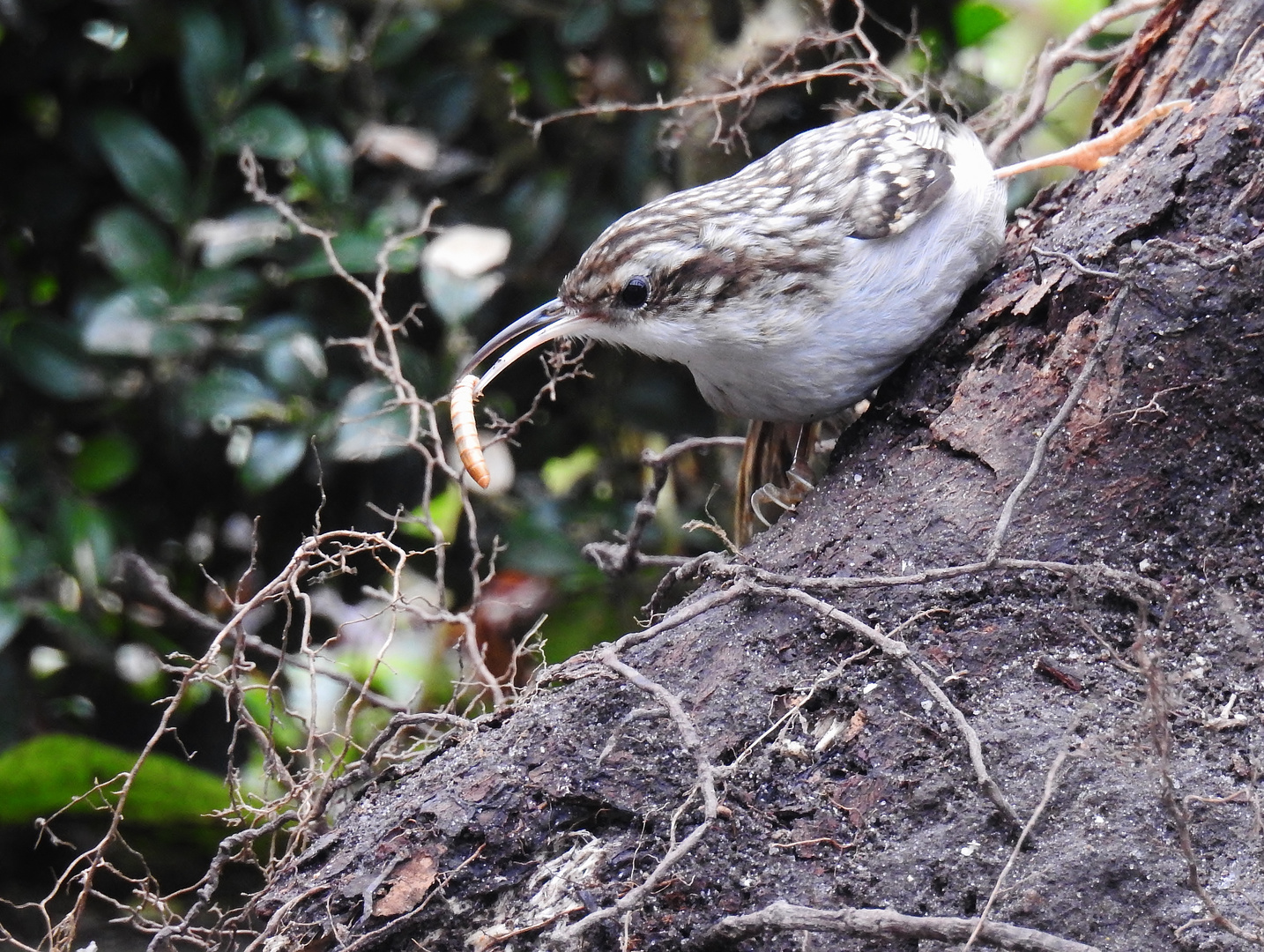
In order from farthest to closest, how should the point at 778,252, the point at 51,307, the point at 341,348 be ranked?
the point at 51,307 → the point at 341,348 → the point at 778,252

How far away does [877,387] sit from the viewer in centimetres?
252

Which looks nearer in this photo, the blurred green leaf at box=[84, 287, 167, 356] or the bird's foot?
the bird's foot

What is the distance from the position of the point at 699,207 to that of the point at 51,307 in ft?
7.43

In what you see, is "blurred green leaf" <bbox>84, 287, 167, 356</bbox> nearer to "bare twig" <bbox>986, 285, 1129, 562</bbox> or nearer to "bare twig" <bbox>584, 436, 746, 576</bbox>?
"bare twig" <bbox>584, 436, 746, 576</bbox>

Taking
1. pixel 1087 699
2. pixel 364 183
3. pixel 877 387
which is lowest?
pixel 1087 699

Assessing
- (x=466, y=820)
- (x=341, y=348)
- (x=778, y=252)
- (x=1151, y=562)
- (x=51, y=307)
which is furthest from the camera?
(x=51, y=307)

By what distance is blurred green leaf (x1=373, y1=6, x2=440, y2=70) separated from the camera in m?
3.33

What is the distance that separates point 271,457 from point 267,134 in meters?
0.89

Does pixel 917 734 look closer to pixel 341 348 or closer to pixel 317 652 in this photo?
pixel 317 652

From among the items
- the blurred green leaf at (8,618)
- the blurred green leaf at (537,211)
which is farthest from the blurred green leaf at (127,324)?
the blurred green leaf at (537,211)

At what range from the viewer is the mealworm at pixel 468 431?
2166 millimetres

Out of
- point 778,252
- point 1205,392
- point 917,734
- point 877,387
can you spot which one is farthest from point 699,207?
point 917,734

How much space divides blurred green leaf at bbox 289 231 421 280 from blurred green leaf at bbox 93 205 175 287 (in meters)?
0.37

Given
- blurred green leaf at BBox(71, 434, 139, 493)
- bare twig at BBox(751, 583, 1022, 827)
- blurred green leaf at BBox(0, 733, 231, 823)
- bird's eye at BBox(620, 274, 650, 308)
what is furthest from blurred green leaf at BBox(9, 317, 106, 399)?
bare twig at BBox(751, 583, 1022, 827)
